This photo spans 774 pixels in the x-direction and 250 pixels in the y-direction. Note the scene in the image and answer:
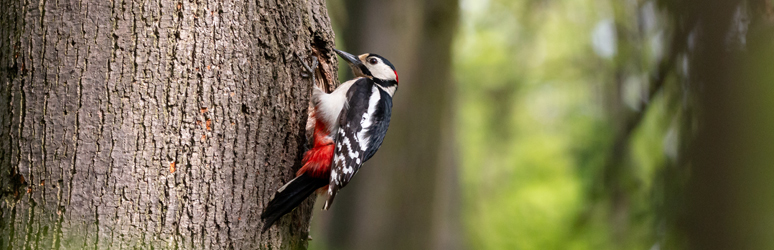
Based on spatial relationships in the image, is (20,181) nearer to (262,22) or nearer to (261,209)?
(261,209)

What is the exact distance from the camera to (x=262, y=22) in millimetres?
2535

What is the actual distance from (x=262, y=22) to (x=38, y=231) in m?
1.24

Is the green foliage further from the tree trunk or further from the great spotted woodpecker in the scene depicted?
the tree trunk

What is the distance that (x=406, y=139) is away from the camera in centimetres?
543

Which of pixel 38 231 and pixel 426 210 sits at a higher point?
pixel 38 231

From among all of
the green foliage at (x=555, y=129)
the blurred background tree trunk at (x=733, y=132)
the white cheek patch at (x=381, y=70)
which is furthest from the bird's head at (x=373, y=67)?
the blurred background tree trunk at (x=733, y=132)

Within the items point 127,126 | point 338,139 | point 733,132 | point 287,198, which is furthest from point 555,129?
point 733,132

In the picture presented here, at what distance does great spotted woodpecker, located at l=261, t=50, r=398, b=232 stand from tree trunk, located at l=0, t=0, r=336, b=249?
0.19 meters

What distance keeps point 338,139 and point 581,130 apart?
5921 millimetres

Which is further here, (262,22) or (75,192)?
(262,22)

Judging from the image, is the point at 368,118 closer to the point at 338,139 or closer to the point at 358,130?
the point at 358,130

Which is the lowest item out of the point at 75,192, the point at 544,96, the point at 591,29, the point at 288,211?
the point at 544,96

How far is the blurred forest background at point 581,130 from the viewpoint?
794 millimetres

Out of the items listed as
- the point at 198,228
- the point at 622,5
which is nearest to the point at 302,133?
the point at 198,228
